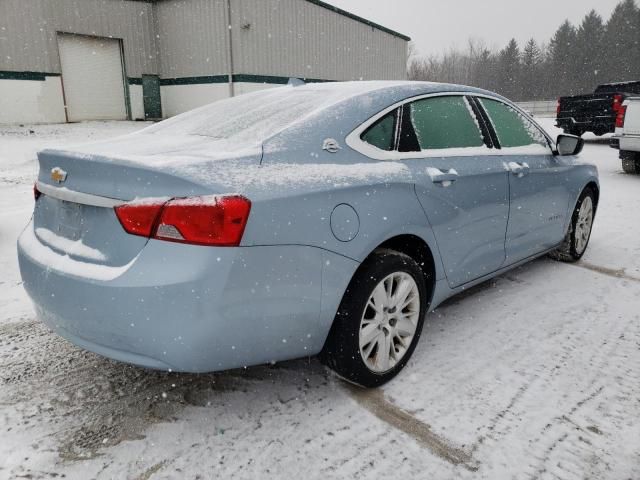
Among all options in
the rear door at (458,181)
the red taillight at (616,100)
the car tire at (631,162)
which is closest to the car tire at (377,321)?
the rear door at (458,181)

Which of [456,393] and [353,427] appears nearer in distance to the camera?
[353,427]

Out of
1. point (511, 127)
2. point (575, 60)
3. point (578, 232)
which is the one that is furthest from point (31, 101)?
point (575, 60)

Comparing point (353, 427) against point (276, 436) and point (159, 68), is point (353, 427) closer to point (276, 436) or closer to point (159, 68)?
point (276, 436)

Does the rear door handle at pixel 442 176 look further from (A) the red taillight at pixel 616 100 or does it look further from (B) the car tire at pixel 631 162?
(A) the red taillight at pixel 616 100

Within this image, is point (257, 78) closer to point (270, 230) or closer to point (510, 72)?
point (270, 230)

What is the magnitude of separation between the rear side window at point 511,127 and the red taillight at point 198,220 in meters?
2.28

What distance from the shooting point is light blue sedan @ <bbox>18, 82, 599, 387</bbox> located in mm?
1898

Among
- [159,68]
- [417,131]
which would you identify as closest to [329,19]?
[159,68]

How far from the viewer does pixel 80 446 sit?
213cm

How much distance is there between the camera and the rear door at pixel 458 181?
Answer: 2758 mm

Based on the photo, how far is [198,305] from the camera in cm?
187

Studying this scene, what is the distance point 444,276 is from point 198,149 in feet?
5.13

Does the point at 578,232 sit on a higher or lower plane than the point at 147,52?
lower

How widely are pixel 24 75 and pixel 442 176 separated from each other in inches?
830
